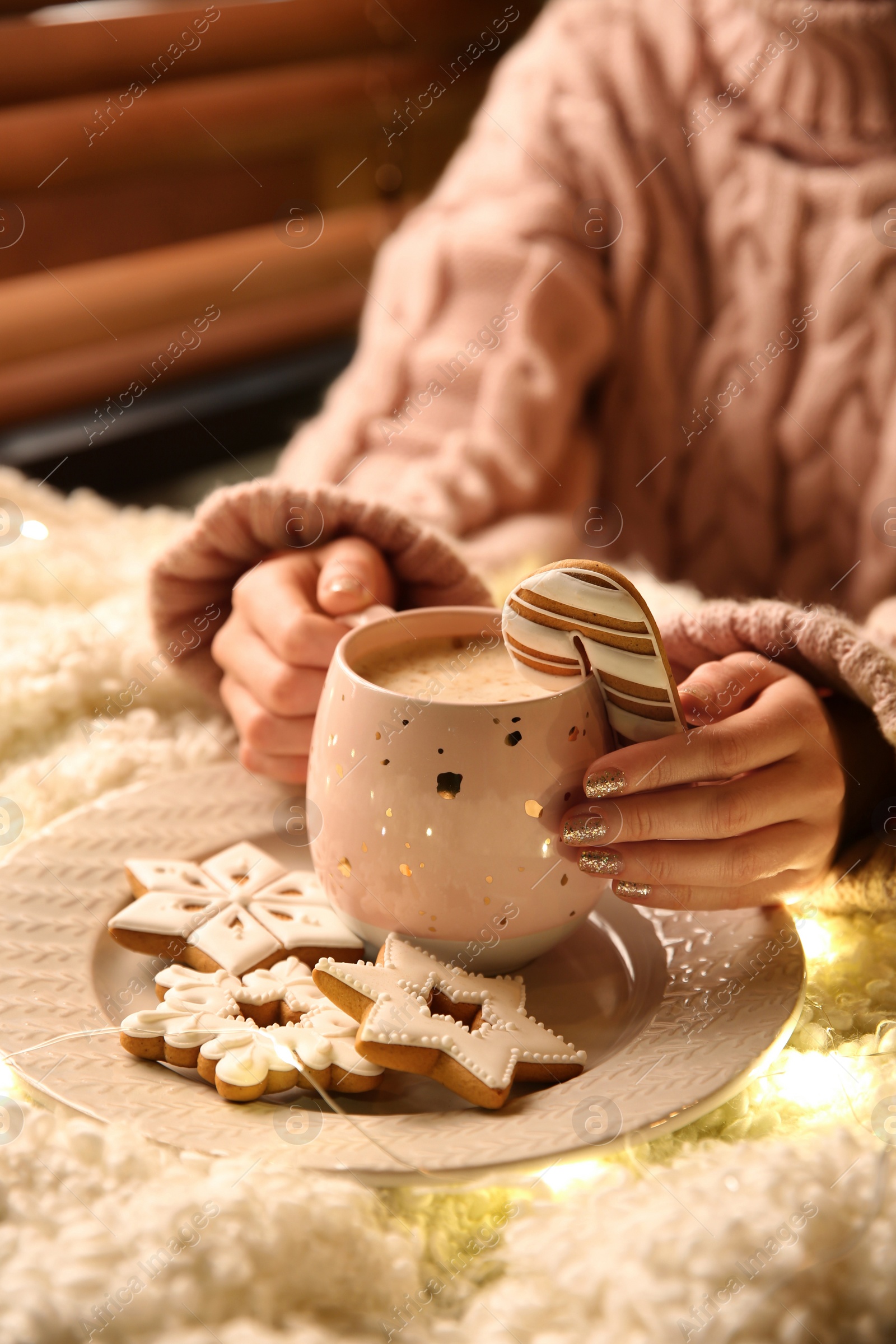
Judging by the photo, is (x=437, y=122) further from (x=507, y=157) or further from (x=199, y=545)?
(x=199, y=545)

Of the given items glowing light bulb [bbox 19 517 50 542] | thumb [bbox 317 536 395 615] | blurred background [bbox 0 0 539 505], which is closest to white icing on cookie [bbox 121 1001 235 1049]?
thumb [bbox 317 536 395 615]

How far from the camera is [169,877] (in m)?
0.57

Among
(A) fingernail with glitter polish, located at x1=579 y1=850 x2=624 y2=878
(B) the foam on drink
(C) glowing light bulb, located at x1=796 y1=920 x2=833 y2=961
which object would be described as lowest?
(C) glowing light bulb, located at x1=796 y1=920 x2=833 y2=961

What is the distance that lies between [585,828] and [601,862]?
22mm

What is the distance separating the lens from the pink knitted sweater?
3.45 ft

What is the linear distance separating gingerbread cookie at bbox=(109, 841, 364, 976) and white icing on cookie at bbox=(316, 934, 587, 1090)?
0.17ft

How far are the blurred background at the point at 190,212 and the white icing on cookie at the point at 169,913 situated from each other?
109cm

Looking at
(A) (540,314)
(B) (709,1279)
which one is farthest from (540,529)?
(B) (709,1279)

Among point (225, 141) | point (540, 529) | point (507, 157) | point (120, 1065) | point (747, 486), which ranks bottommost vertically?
point (747, 486)

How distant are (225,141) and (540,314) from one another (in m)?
1.16

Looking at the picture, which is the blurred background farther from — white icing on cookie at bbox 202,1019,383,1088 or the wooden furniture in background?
white icing on cookie at bbox 202,1019,383,1088

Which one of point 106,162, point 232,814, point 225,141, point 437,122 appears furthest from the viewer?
→ point 437,122

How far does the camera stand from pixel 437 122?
102 inches

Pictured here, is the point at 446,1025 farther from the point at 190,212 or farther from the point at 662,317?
the point at 190,212
